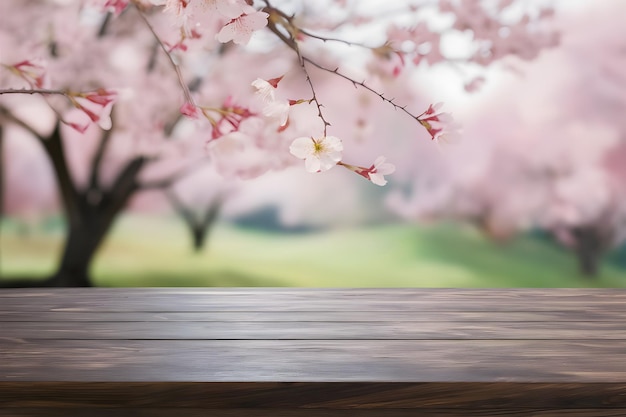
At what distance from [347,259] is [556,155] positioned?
125 cm

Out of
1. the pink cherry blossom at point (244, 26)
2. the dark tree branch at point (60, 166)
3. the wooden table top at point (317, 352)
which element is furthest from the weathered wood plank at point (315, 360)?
the dark tree branch at point (60, 166)

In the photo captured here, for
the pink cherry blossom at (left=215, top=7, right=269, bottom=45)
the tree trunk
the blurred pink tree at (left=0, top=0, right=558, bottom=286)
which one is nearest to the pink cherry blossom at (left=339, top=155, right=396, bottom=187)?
the pink cherry blossom at (left=215, top=7, right=269, bottom=45)

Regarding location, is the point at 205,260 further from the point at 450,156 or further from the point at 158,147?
the point at 450,156

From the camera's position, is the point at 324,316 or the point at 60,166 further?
the point at 60,166

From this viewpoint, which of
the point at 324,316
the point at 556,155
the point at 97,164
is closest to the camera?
the point at 324,316

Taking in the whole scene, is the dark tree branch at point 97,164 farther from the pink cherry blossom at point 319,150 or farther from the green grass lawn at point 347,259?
the pink cherry blossom at point 319,150

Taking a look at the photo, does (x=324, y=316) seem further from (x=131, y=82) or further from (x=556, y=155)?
(x=556, y=155)

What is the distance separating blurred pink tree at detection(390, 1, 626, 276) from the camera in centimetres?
401

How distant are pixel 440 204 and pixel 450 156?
266 millimetres

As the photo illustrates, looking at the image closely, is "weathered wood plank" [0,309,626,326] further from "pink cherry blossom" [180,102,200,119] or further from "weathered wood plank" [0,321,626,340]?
"pink cherry blossom" [180,102,200,119]

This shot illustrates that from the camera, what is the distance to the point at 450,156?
4.08 meters

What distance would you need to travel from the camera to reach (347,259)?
4.05 meters

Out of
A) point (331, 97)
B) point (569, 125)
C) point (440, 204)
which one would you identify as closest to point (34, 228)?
point (331, 97)

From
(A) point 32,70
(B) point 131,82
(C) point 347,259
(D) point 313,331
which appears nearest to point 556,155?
(C) point 347,259
